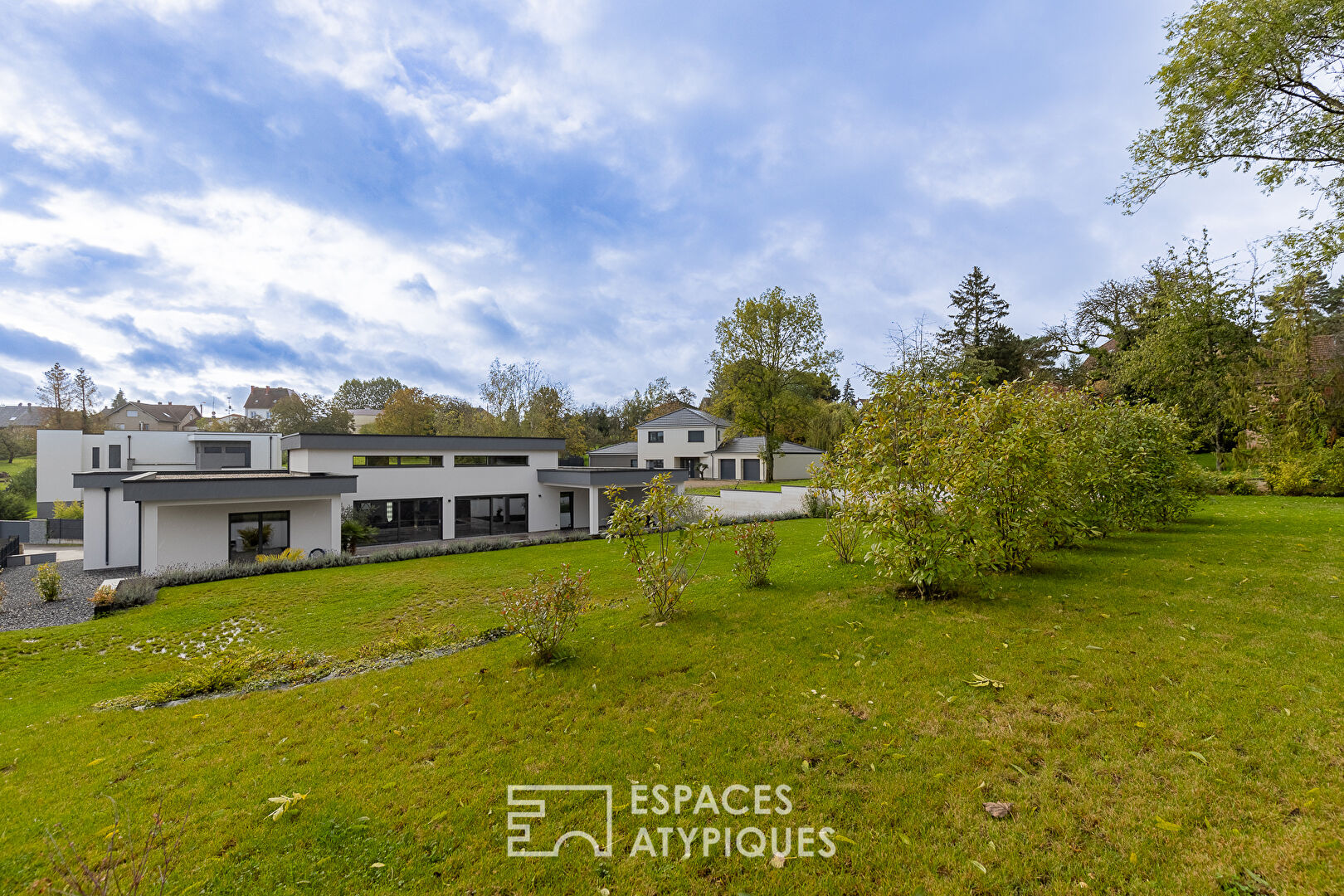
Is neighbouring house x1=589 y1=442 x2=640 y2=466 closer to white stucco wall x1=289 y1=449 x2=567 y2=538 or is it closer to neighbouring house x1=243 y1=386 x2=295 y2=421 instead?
white stucco wall x1=289 y1=449 x2=567 y2=538

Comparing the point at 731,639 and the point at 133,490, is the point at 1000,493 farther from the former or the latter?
the point at 133,490

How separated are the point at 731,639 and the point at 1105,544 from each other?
28.9 ft

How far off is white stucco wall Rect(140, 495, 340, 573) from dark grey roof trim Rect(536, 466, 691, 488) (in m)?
8.42

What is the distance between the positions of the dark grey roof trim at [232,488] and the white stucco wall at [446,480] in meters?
1.94

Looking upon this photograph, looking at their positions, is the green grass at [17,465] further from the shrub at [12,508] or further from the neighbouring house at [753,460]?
the neighbouring house at [753,460]

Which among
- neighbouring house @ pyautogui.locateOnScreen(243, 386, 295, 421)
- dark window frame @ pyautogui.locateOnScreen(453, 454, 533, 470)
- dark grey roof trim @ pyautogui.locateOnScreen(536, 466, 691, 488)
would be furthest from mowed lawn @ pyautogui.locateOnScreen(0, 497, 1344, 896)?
neighbouring house @ pyautogui.locateOnScreen(243, 386, 295, 421)

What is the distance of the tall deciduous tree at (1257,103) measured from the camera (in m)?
8.20

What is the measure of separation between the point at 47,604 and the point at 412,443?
10.4 metres

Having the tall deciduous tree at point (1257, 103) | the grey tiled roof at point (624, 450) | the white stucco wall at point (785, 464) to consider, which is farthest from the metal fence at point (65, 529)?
the tall deciduous tree at point (1257, 103)

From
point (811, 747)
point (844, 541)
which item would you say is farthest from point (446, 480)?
point (811, 747)

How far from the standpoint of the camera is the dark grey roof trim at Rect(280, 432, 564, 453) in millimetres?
19281

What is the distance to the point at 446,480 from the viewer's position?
21922 mm

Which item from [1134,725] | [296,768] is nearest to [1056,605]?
[1134,725]

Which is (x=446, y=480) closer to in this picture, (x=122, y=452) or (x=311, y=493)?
(x=311, y=493)
